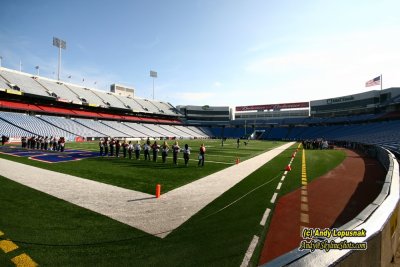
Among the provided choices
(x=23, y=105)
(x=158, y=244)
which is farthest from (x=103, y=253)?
(x=23, y=105)

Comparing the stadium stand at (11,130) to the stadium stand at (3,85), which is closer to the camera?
the stadium stand at (11,130)

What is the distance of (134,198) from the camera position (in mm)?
8492

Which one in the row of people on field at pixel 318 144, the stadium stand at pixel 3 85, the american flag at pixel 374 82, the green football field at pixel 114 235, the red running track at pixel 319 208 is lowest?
the red running track at pixel 319 208

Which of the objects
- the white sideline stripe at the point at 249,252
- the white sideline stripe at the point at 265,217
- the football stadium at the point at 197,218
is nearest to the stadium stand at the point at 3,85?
the football stadium at the point at 197,218

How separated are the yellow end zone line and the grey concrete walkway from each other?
2276 mm

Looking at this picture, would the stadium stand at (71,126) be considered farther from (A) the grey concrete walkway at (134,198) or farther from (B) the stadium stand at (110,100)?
(A) the grey concrete walkway at (134,198)

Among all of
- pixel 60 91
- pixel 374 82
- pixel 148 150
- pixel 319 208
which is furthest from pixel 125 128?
pixel 374 82

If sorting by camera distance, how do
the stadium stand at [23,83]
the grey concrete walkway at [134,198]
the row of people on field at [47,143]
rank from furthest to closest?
the stadium stand at [23,83] → the row of people on field at [47,143] → the grey concrete walkway at [134,198]

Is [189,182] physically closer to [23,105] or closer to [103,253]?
[103,253]

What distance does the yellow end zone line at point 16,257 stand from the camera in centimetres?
413

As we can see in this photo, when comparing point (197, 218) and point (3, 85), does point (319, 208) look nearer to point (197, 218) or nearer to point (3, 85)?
point (197, 218)

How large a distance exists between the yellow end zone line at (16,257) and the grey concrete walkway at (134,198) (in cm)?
228

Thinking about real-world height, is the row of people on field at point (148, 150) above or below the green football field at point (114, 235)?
above

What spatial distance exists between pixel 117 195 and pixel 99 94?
74260 millimetres
